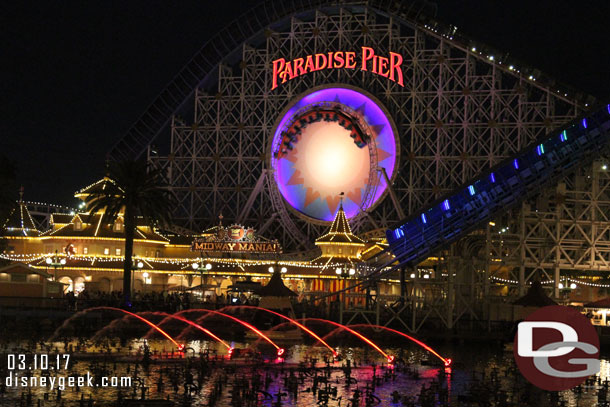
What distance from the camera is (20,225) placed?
339 feet

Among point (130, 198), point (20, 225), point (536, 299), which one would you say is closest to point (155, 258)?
point (20, 225)

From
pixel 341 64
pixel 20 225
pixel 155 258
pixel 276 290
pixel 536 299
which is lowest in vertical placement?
pixel 536 299

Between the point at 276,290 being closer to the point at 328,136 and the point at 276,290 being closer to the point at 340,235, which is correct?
the point at 340,235

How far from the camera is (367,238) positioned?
99125 millimetres

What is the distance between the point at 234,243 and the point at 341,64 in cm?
2119

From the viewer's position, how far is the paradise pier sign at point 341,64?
335 ft

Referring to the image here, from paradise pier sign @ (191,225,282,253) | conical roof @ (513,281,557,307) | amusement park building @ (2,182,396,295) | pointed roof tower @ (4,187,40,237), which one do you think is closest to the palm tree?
amusement park building @ (2,182,396,295)

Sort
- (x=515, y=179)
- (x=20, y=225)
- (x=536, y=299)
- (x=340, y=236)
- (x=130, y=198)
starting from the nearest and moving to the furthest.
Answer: (x=536, y=299) → (x=515, y=179) → (x=130, y=198) → (x=340, y=236) → (x=20, y=225)

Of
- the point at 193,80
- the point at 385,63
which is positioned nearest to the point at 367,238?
the point at 385,63

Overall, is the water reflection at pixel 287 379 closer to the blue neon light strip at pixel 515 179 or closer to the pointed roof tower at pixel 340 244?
the blue neon light strip at pixel 515 179

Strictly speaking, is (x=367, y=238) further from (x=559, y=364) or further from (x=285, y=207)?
(x=559, y=364)

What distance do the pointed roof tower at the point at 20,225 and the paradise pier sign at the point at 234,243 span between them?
16.5m

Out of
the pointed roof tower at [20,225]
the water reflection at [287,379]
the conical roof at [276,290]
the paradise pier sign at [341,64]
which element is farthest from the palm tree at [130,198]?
A: the paradise pier sign at [341,64]

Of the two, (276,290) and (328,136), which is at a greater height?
(328,136)
